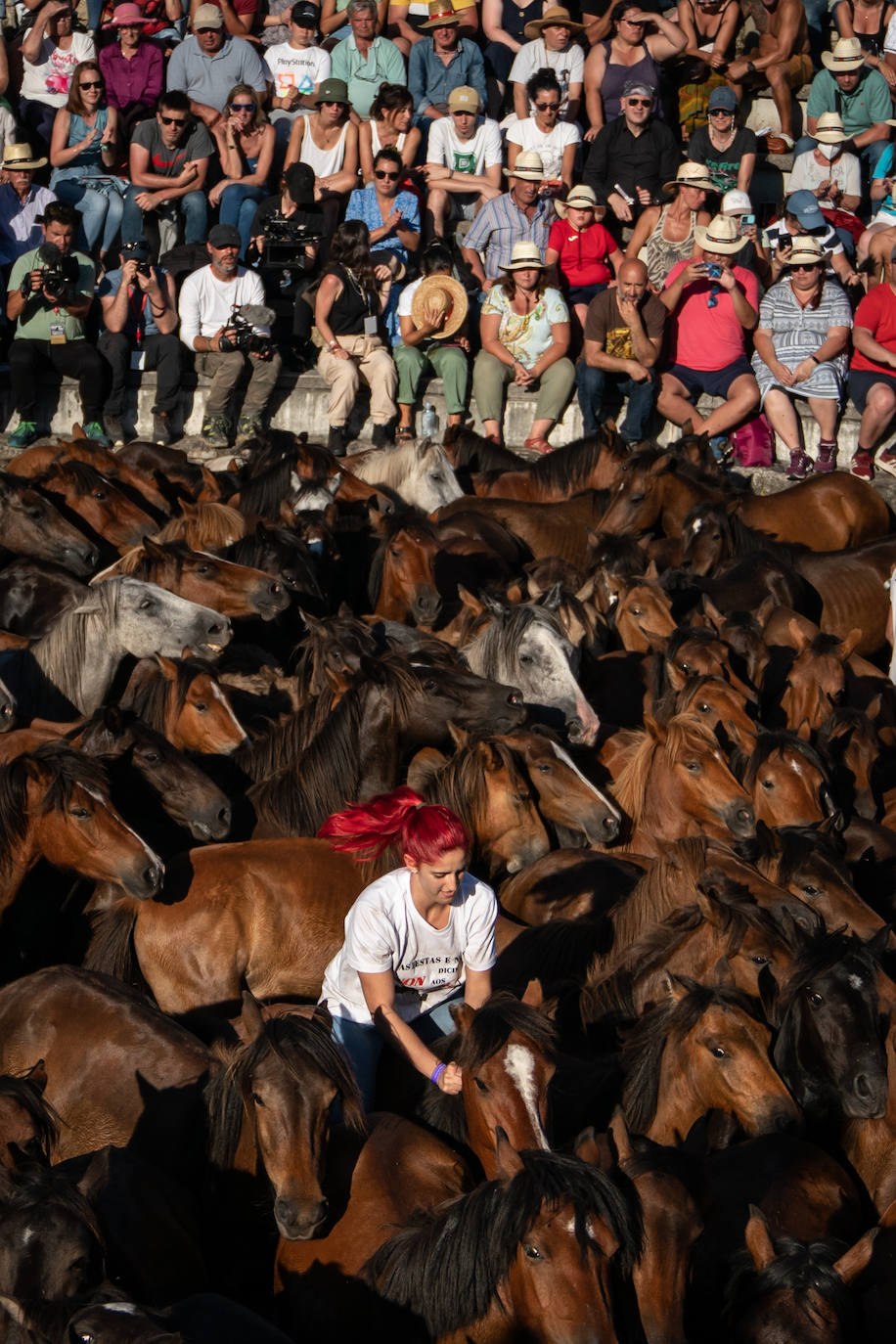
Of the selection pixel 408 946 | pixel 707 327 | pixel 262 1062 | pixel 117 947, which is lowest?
pixel 707 327

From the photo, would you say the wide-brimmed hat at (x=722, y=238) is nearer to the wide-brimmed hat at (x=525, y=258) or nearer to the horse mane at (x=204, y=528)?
the wide-brimmed hat at (x=525, y=258)

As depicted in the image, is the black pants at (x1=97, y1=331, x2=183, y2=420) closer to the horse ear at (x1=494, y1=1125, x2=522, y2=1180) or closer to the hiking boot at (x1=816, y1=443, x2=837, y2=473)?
the hiking boot at (x1=816, y1=443, x2=837, y2=473)

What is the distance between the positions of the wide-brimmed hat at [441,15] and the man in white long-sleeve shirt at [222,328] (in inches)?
134

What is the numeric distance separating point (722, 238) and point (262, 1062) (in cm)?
918

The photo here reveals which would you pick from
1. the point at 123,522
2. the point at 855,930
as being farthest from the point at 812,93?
the point at 855,930

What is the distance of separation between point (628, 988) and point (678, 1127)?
2.56 feet

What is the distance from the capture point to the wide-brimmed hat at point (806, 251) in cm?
1162

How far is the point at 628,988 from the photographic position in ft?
18.3

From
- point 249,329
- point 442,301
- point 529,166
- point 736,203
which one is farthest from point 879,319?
point 249,329

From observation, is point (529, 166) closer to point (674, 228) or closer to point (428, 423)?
point (674, 228)

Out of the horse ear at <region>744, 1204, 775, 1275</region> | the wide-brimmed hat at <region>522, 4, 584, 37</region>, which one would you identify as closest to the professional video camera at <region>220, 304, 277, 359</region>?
the wide-brimmed hat at <region>522, 4, 584, 37</region>

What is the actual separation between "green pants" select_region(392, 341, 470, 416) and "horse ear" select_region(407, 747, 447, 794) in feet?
17.5

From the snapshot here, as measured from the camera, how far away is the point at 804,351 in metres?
11.7

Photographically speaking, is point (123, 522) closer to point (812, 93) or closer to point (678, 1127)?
point (678, 1127)
